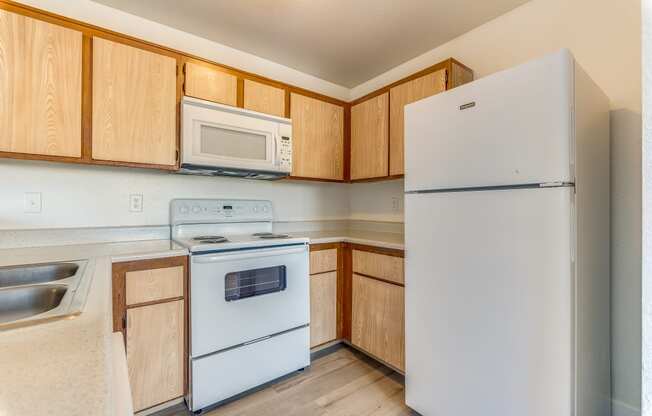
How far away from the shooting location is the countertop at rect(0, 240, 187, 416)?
386 millimetres

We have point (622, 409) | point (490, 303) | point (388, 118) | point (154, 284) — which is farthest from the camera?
point (388, 118)

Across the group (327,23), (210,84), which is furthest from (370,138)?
(210,84)

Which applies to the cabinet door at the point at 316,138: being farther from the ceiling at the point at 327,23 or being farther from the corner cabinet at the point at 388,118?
the ceiling at the point at 327,23

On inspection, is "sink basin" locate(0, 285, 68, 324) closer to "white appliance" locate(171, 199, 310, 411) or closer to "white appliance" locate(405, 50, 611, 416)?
"white appliance" locate(171, 199, 310, 411)

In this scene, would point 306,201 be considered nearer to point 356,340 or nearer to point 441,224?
point 356,340

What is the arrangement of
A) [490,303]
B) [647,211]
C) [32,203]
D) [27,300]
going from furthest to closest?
1. [32,203]
2. [490,303]
3. [27,300]
4. [647,211]

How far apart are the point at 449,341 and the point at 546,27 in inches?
74.9

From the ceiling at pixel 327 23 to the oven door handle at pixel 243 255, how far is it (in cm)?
156

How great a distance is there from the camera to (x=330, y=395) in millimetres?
1842

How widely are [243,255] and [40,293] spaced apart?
0.96 metres

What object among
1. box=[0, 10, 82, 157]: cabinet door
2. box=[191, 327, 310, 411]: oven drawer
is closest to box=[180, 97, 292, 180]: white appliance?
box=[0, 10, 82, 157]: cabinet door

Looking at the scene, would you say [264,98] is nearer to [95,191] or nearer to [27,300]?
[95,191]

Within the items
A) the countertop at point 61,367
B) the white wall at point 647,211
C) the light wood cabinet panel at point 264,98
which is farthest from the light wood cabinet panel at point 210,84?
the white wall at point 647,211

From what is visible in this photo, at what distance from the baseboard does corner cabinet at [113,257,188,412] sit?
2221 mm
